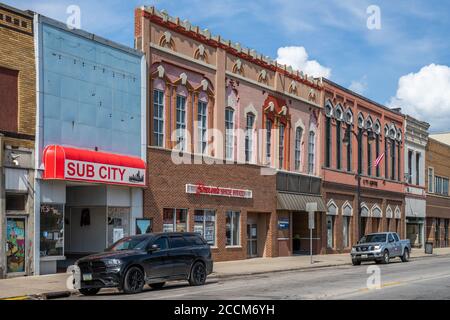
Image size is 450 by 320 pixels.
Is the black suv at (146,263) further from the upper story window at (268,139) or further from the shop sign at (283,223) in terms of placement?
the shop sign at (283,223)

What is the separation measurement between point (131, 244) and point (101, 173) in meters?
5.88

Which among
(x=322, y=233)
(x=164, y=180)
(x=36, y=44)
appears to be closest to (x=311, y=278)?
(x=164, y=180)

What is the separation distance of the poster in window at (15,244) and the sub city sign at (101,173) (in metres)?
2.23

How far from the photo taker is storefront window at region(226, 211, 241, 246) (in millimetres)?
32969

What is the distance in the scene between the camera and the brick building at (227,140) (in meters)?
28.5

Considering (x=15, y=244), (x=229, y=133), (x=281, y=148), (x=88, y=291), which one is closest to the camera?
(x=88, y=291)

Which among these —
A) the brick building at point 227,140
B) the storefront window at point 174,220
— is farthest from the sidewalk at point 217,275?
the storefront window at point 174,220

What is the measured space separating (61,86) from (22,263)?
633 cm

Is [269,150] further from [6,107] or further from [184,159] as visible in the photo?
[6,107]

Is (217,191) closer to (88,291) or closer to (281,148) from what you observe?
(281,148)

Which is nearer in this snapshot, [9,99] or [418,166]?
[9,99]

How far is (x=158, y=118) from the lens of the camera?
2861 cm

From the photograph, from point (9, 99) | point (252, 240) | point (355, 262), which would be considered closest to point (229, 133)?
point (252, 240)

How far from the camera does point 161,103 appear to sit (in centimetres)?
2878
